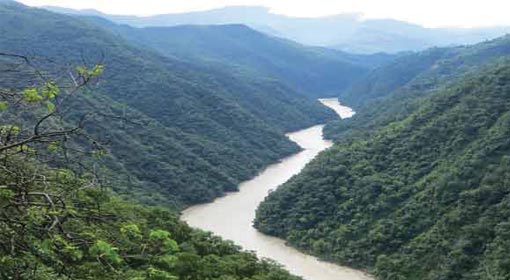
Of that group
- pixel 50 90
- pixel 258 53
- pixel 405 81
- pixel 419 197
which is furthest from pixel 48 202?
pixel 258 53

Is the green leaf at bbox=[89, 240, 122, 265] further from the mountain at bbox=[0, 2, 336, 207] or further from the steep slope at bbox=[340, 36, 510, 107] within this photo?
the steep slope at bbox=[340, 36, 510, 107]

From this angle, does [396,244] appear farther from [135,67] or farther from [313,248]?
[135,67]

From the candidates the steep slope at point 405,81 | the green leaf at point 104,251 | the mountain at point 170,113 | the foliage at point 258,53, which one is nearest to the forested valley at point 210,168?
the green leaf at point 104,251

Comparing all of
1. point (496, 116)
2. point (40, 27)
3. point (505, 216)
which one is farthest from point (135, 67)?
point (505, 216)

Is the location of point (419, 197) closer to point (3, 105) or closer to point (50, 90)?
point (50, 90)

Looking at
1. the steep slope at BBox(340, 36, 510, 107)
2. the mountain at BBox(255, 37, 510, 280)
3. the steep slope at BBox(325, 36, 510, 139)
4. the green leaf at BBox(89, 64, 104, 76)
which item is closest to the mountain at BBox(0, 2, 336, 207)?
the steep slope at BBox(325, 36, 510, 139)

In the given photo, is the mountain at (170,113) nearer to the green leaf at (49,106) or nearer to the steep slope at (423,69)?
the steep slope at (423,69)
